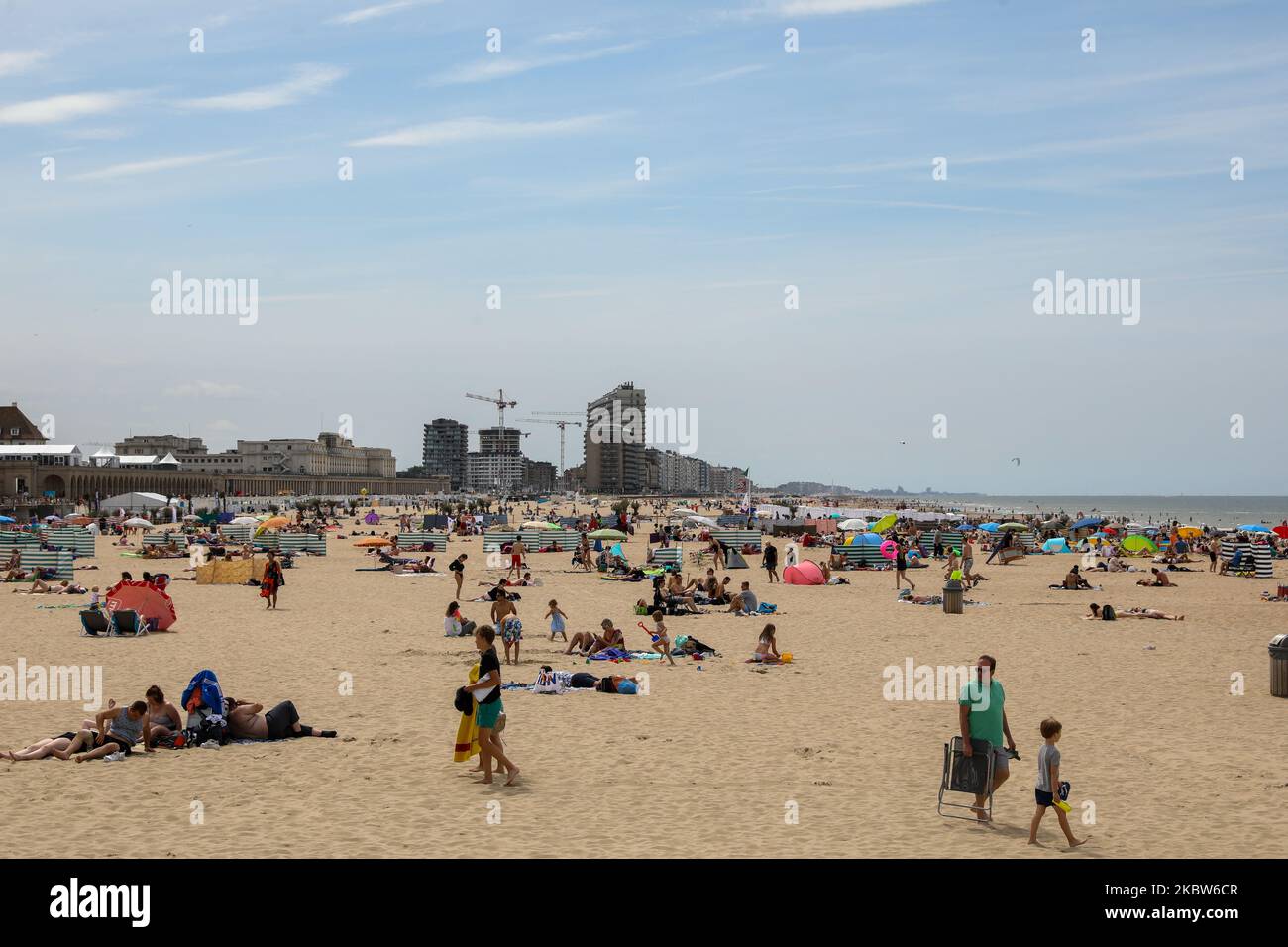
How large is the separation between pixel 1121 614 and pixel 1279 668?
8.81m

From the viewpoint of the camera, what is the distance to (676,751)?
10000 mm

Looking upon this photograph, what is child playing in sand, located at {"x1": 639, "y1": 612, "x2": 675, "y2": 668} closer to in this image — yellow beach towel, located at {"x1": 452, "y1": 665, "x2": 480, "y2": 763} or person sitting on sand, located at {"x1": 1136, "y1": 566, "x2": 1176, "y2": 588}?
yellow beach towel, located at {"x1": 452, "y1": 665, "x2": 480, "y2": 763}

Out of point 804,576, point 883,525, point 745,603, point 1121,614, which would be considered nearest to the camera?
point 745,603

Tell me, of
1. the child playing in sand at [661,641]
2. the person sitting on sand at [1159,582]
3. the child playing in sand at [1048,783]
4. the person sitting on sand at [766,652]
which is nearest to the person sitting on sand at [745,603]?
the child playing in sand at [661,641]

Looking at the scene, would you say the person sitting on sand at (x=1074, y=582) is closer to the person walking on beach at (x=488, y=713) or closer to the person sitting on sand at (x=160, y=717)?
the person walking on beach at (x=488, y=713)

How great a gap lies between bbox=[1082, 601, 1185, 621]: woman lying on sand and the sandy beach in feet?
2.10

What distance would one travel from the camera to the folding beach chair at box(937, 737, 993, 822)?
25.7ft

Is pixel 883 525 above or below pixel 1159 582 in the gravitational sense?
above

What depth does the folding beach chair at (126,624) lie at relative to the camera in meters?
17.4

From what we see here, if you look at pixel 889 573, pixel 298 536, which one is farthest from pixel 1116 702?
pixel 298 536

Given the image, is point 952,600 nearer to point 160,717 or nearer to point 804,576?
point 804,576

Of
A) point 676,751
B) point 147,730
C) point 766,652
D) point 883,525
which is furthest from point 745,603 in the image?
point 883,525

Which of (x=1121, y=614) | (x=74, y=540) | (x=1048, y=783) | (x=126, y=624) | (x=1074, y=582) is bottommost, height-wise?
(x=1121, y=614)

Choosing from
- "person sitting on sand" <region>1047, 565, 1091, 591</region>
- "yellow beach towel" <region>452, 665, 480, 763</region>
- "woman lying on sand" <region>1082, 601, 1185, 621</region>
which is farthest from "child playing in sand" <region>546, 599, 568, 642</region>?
"person sitting on sand" <region>1047, 565, 1091, 591</region>
